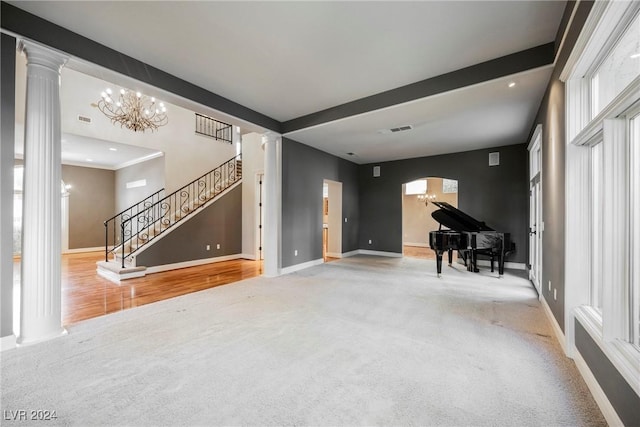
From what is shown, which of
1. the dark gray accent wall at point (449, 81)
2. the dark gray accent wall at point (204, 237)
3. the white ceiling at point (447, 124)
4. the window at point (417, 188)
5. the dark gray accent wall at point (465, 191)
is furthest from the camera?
the window at point (417, 188)

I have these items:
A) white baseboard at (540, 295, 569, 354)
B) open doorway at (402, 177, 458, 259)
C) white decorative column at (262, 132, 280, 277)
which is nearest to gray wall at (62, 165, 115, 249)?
white decorative column at (262, 132, 280, 277)

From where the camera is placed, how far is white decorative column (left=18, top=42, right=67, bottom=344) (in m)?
2.38

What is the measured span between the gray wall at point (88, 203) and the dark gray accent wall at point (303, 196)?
761cm

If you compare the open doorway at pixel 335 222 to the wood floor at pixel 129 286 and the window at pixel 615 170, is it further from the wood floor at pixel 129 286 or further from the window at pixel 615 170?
the window at pixel 615 170

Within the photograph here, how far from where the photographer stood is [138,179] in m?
8.27

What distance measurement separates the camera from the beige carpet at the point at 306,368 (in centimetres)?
157

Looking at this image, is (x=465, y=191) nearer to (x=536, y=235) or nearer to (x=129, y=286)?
(x=536, y=235)

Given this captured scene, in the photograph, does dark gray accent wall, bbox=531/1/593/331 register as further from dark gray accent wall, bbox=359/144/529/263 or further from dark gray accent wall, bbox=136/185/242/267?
dark gray accent wall, bbox=136/185/242/267

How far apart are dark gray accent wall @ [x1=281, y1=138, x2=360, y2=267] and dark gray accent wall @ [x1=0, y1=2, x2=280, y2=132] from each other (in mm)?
1794

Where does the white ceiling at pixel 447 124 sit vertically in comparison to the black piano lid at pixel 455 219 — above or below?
above

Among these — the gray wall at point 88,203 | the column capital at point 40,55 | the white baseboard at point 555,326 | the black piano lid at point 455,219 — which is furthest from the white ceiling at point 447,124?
the gray wall at point 88,203

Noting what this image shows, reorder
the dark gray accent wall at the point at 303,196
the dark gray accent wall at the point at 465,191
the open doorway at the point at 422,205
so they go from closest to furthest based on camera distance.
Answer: the dark gray accent wall at the point at 303,196 → the dark gray accent wall at the point at 465,191 → the open doorway at the point at 422,205

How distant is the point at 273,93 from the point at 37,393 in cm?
386

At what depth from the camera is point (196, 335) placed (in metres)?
2.57
